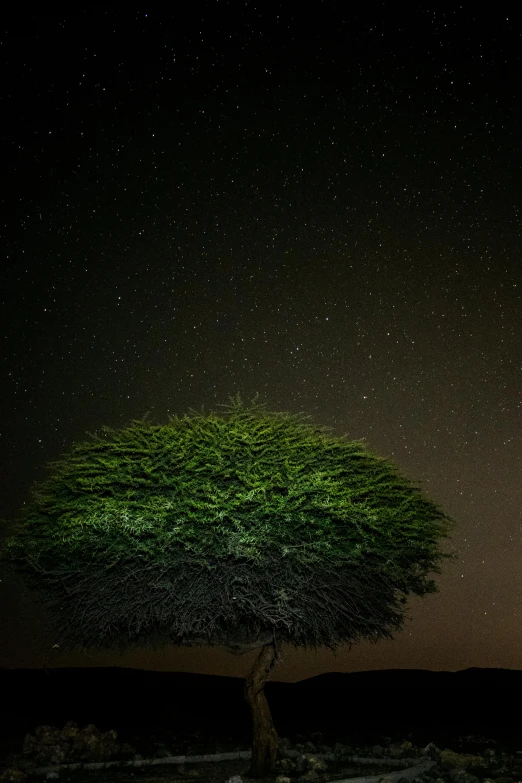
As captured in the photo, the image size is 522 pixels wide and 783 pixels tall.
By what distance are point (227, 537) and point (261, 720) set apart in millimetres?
5523

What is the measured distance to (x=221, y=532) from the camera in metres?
13.6

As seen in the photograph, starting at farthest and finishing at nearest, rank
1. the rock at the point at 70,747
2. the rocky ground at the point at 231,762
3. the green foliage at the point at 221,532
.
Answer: the rock at the point at 70,747
the rocky ground at the point at 231,762
the green foliage at the point at 221,532

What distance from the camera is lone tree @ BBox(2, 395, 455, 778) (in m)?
13.8

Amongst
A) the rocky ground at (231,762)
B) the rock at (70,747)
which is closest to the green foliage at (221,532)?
the rocky ground at (231,762)

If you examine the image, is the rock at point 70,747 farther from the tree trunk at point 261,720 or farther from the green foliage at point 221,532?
the tree trunk at point 261,720

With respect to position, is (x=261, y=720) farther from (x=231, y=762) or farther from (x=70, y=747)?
(x=70, y=747)

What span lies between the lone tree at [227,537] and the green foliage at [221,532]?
35 mm

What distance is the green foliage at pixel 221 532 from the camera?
45.1ft

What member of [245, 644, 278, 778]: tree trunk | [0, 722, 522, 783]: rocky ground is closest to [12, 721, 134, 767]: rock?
[0, 722, 522, 783]: rocky ground

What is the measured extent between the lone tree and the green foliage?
35 millimetres

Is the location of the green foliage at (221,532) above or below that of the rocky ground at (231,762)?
above

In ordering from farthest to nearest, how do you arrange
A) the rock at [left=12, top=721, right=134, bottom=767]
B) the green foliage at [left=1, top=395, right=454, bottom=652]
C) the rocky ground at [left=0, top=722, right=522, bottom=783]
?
the rock at [left=12, top=721, right=134, bottom=767] < the rocky ground at [left=0, top=722, right=522, bottom=783] < the green foliage at [left=1, top=395, right=454, bottom=652]

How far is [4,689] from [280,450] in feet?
133

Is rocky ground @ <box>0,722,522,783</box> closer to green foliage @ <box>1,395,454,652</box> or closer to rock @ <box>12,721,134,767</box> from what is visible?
rock @ <box>12,721,134,767</box>
